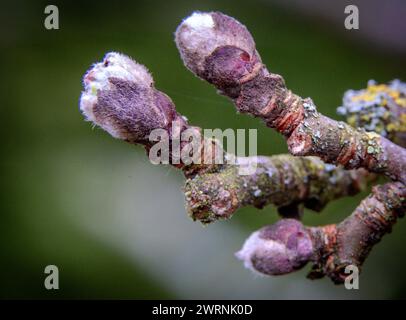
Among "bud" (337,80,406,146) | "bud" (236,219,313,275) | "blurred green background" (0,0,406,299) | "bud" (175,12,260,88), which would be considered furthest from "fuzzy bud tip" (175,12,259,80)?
"blurred green background" (0,0,406,299)

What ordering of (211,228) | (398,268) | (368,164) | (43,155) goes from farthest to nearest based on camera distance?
(43,155)
(211,228)
(398,268)
(368,164)

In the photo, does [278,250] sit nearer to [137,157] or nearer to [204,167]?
[204,167]

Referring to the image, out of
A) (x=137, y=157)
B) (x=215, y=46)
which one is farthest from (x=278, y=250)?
(x=137, y=157)

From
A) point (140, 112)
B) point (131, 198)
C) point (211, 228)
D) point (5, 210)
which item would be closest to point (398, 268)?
point (211, 228)

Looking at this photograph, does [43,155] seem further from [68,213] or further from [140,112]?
[140,112]

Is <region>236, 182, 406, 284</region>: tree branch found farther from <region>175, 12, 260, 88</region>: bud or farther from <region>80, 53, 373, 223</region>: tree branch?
<region>175, 12, 260, 88</region>: bud

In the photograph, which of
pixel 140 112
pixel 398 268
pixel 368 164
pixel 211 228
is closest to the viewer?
pixel 140 112

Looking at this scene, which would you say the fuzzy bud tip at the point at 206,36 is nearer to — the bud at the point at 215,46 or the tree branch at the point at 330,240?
the bud at the point at 215,46
